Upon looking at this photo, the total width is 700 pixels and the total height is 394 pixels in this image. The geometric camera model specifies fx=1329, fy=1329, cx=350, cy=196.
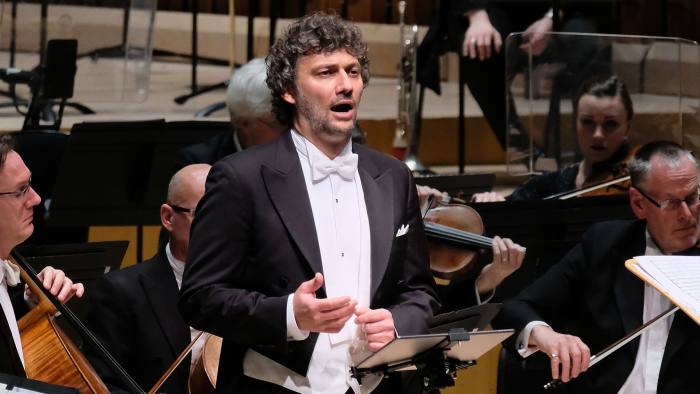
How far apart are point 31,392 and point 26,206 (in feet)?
2.37

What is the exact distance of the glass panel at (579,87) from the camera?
4.49 meters

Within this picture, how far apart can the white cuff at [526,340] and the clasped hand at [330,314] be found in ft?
3.00

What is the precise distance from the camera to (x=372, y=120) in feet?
18.3

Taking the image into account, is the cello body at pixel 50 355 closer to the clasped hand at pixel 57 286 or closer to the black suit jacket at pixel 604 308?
the clasped hand at pixel 57 286

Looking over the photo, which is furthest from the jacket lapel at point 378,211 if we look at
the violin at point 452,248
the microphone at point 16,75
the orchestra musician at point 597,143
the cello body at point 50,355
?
the microphone at point 16,75

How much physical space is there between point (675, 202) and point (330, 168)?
3.83 feet

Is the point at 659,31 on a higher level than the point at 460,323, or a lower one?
higher

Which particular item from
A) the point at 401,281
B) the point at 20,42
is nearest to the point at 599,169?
the point at 401,281

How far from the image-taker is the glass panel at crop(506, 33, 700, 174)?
4.49 metres

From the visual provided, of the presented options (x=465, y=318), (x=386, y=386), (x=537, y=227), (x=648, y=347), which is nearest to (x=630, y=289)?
(x=648, y=347)

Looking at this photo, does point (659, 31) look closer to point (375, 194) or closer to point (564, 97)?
point (564, 97)

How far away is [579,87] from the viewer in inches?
179

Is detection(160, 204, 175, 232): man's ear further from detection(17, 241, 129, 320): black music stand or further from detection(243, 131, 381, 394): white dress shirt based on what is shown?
detection(243, 131, 381, 394): white dress shirt

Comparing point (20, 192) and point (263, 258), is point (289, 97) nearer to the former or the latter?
point (263, 258)
